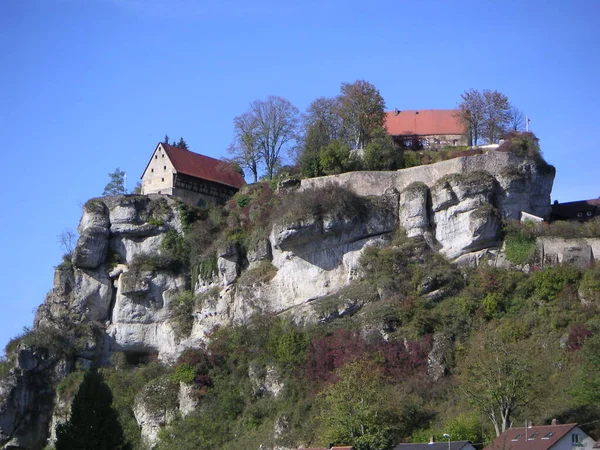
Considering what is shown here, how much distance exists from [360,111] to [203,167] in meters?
9.52

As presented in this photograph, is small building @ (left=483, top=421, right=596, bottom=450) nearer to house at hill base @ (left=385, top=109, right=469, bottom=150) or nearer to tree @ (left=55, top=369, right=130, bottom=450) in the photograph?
tree @ (left=55, top=369, right=130, bottom=450)

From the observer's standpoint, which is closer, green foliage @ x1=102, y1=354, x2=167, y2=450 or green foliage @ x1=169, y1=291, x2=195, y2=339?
green foliage @ x1=102, y1=354, x2=167, y2=450

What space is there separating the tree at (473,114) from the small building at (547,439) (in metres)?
26.4

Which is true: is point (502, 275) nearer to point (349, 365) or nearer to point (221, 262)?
point (349, 365)

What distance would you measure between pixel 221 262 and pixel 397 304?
430 inches

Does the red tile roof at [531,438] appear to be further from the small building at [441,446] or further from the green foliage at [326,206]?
the green foliage at [326,206]

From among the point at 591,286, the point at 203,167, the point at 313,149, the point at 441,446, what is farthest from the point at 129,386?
the point at 591,286

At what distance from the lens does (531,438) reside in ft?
153

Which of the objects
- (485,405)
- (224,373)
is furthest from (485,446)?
(224,373)

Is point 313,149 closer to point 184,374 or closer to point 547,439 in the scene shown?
point 184,374

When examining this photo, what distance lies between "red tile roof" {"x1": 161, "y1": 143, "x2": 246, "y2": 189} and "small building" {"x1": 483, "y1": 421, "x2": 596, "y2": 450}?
30.0 m

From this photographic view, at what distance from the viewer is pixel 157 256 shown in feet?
221

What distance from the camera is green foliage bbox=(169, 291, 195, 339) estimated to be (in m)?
64.8

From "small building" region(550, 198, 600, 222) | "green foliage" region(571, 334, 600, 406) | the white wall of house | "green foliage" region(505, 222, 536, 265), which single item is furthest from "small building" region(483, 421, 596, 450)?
the white wall of house
